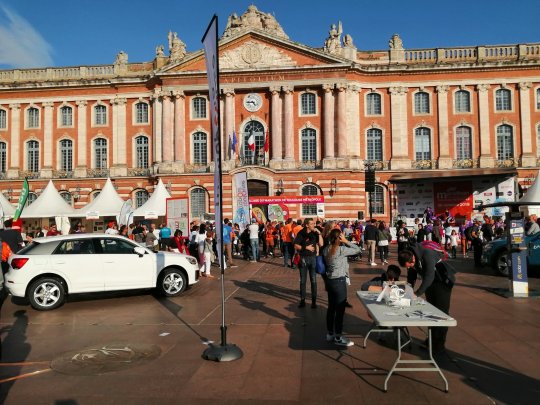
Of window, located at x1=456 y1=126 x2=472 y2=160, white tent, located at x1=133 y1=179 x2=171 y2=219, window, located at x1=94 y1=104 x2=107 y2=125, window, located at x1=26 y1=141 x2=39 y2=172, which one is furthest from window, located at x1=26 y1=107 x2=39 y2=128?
window, located at x1=456 y1=126 x2=472 y2=160

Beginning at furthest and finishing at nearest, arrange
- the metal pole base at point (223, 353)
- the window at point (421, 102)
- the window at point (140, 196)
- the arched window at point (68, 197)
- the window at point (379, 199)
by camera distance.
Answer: the arched window at point (68, 197)
the window at point (140, 196)
the window at point (421, 102)
the window at point (379, 199)
the metal pole base at point (223, 353)

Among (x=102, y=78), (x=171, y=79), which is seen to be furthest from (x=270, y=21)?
(x=102, y=78)

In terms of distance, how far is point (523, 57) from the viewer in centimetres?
3347

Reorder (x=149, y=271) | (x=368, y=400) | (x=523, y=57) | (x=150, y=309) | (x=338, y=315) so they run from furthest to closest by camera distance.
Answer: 1. (x=523, y=57)
2. (x=149, y=271)
3. (x=150, y=309)
4. (x=338, y=315)
5. (x=368, y=400)

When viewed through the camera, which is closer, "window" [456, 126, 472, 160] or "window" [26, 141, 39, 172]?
"window" [456, 126, 472, 160]

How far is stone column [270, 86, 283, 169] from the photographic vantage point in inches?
1329

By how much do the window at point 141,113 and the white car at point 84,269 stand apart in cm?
2702

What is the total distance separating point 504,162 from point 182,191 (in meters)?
23.6

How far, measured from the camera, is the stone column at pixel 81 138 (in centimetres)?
3656

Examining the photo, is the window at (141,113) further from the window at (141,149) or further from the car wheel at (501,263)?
the car wheel at (501,263)

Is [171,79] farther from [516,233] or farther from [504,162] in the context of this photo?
[516,233]

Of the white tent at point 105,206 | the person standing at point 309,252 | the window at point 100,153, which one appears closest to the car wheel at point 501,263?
the person standing at point 309,252

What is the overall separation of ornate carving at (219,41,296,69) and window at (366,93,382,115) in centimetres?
636

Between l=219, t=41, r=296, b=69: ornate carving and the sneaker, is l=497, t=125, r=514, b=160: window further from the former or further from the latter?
the sneaker
